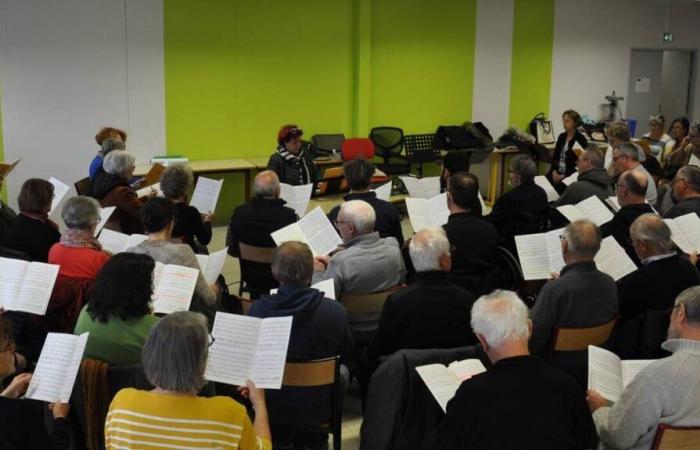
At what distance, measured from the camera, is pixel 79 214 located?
12.7 feet

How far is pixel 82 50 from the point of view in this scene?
7996mm

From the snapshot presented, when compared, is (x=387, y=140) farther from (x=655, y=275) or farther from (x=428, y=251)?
(x=428, y=251)

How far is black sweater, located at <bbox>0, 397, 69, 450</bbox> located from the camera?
2.10 m

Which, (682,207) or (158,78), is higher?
(158,78)

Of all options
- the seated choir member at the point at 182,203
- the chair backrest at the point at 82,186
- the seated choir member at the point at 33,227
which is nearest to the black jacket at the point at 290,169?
the chair backrest at the point at 82,186

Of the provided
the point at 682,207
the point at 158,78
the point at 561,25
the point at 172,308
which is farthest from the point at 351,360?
the point at 561,25

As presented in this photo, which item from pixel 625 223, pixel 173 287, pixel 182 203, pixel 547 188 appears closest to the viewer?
pixel 173 287

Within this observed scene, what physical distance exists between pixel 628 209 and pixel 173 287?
2.92m

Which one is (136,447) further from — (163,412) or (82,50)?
(82,50)

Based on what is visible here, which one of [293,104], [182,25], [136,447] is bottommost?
[136,447]

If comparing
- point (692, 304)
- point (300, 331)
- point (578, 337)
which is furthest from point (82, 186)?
point (692, 304)

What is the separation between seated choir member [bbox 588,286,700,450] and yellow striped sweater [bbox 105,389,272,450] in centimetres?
123

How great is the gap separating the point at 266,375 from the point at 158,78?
6449 mm

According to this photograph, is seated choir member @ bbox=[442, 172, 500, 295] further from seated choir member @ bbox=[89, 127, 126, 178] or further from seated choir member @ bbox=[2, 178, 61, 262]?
seated choir member @ bbox=[89, 127, 126, 178]
